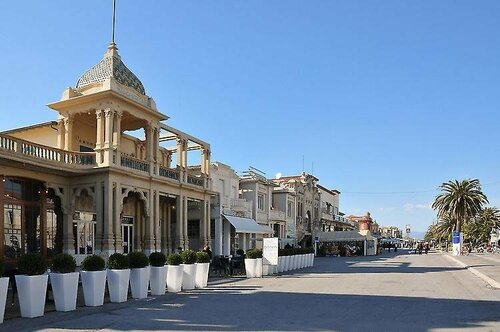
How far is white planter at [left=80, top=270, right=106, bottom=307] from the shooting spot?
12.5 metres

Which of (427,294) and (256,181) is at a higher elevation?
(256,181)

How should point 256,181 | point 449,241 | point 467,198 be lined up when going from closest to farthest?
1. point 256,181
2. point 467,198
3. point 449,241

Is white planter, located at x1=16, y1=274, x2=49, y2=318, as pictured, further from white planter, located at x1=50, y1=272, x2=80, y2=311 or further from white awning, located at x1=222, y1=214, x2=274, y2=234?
white awning, located at x1=222, y1=214, x2=274, y2=234

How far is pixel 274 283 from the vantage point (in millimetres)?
19453

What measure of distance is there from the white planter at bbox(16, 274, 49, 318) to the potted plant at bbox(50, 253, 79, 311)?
713 millimetres

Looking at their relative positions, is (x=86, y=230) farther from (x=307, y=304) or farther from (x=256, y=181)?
(x=256, y=181)

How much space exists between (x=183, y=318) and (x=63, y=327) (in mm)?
2369

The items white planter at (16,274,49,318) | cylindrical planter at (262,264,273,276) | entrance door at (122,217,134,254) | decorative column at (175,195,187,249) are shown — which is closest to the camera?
white planter at (16,274,49,318)

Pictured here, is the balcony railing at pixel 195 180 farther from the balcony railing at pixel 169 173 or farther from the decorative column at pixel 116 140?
the decorative column at pixel 116 140

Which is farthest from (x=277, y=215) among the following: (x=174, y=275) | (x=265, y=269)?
(x=174, y=275)

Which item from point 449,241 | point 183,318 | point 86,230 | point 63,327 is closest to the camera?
point 63,327

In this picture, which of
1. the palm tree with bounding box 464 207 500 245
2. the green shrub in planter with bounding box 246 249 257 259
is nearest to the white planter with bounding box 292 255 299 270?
the green shrub in planter with bounding box 246 249 257 259

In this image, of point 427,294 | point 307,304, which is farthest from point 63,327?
point 427,294

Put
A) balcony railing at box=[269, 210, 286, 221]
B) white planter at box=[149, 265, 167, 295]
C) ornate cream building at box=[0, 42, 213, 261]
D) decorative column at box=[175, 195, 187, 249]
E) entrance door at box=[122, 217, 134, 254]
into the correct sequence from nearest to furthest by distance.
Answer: white planter at box=[149, 265, 167, 295]
ornate cream building at box=[0, 42, 213, 261]
entrance door at box=[122, 217, 134, 254]
decorative column at box=[175, 195, 187, 249]
balcony railing at box=[269, 210, 286, 221]
